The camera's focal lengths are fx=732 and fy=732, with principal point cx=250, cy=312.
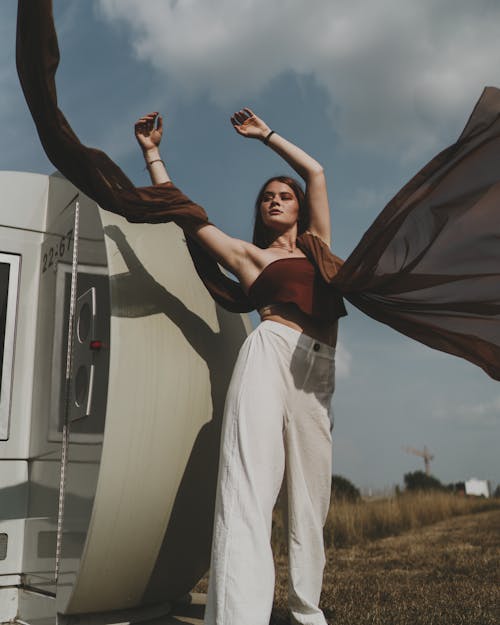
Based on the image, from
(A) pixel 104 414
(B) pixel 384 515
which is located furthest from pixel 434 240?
(B) pixel 384 515

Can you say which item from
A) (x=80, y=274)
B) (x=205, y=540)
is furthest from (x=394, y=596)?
(x=80, y=274)

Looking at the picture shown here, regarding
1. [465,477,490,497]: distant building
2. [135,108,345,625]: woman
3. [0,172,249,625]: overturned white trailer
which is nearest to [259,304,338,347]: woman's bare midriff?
[135,108,345,625]: woman

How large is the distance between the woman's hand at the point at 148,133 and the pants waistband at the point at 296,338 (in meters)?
1.05

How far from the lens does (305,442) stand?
2.90 meters

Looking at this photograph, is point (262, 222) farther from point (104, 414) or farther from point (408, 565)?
point (408, 565)

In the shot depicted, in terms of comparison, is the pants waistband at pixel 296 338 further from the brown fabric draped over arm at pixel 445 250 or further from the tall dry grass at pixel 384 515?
the tall dry grass at pixel 384 515

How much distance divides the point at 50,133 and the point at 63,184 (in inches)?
29.4

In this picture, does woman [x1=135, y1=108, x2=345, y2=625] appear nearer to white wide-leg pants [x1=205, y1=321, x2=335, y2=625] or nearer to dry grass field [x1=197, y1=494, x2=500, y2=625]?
white wide-leg pants [x1=205, y1=321, x2=335, y2=625]

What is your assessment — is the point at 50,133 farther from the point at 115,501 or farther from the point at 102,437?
the point at 115,501

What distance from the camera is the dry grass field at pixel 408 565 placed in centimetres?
383

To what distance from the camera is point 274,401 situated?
273 centimetres

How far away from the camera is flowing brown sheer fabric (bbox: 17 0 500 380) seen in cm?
274

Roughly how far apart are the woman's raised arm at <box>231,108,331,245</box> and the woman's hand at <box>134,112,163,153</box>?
0.36 m

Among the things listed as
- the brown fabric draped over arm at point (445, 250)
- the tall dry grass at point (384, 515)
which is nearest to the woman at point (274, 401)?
the brown fabric draped over arm at point (445, 250)
